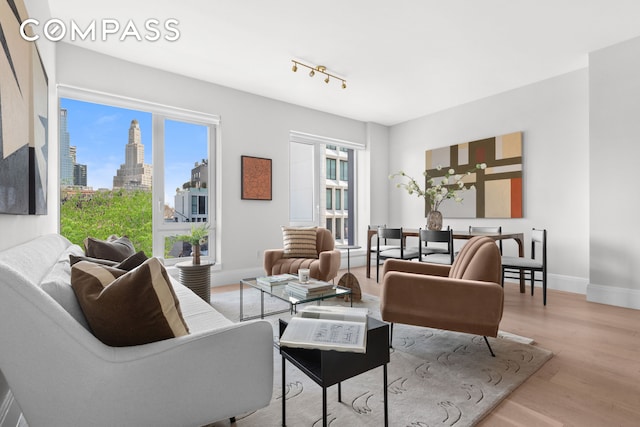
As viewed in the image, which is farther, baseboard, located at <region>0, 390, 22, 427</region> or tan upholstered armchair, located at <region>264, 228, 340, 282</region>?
tan upholstered armchair, located at <region>264, 228, 340, 282</region>

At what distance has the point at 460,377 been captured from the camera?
1866 millimetres

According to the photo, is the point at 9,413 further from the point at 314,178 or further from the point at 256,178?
the point at 314,178

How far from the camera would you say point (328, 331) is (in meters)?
1.25

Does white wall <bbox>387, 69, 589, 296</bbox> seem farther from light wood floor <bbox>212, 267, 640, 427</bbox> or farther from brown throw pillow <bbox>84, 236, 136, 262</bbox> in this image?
brown throw pillow <bbox>84, 236, 136, 262</bbox>

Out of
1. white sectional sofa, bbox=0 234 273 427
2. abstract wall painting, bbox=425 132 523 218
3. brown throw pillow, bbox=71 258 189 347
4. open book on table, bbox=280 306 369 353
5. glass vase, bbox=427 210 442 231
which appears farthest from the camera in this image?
abstract wall painting, bbox=425 132 523 218

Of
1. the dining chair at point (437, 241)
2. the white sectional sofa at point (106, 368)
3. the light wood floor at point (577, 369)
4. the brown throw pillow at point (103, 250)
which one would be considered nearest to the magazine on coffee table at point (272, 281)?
the brown throw pillow at point (103, 250)

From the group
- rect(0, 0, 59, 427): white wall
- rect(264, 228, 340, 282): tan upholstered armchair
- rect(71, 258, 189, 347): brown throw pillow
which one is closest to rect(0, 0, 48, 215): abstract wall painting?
rect(0, 0, 59, 427): white wall

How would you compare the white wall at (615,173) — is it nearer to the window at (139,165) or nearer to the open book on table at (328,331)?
the open book on table at (328,331)

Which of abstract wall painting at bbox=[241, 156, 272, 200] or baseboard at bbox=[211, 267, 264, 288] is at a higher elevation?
abstract wall painting at bbox=[241, 156, 272, 200]

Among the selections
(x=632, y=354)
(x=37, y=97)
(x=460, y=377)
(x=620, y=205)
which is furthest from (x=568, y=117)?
(x=37, y=97)

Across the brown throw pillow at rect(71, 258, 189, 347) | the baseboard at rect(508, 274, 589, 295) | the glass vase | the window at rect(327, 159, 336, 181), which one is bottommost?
the baseboard at rect(508, 274, 589, 295)

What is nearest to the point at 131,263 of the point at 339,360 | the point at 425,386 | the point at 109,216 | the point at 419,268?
the point at 339,360

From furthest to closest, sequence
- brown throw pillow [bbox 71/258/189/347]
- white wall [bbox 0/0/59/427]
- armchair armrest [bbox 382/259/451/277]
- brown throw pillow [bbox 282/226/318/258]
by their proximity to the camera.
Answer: brown throw pillow [bbox 282/226/318/258] → armchair armrest [bbox 382/259/451/277] → white wall [bbox 0/0/59/427] → brown throw pillow [bbox 71/258/189/347]

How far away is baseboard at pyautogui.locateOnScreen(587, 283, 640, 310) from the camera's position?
3.23 m
